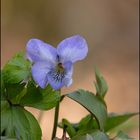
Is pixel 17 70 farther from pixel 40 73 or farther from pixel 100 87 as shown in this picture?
pixel 100 87

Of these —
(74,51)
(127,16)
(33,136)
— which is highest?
(127,16)

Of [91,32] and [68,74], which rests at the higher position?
[91,32]

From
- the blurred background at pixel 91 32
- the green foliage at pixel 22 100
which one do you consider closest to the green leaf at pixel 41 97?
the green foliage at pixel 22 100

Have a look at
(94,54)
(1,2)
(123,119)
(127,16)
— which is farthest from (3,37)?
(123,119)

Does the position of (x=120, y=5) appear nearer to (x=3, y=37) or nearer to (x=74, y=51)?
(x=3, y=37)

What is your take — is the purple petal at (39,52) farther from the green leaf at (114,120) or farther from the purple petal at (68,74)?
the green leaf at (114,120)

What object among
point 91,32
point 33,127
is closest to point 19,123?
point 33,127

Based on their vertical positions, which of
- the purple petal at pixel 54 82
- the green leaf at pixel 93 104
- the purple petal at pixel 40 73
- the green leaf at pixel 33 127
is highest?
the purple petal at pixel 40 73
